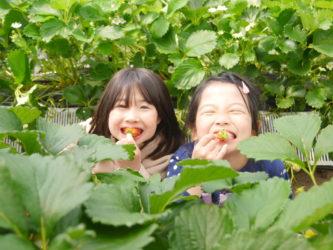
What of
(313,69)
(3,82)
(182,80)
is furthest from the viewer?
(3,82)

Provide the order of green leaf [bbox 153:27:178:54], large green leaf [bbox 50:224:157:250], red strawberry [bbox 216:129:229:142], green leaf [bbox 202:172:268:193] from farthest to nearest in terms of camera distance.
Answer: green leaf [bbox 153:27:178:54]
red strawberry [bbox 216:129:229:142]
green leaf [bbox 202:172:268:193]
large green leaf [bbox 50:224:157:250]

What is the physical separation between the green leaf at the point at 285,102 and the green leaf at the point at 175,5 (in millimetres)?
469

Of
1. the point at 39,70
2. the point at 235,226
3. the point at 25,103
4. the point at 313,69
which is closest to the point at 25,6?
the point at 39,70

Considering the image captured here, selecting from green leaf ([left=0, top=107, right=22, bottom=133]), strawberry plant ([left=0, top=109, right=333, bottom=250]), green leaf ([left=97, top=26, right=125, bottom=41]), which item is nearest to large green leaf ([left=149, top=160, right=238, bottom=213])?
strawberry plant ([left=0, top=109, right=333, bottom=250])

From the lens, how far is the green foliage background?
1708 millimetres

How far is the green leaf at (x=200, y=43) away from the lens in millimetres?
1693

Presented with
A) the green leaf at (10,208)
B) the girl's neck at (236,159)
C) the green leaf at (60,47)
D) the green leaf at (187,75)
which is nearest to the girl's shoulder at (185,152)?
the girl's neck at (236,159)

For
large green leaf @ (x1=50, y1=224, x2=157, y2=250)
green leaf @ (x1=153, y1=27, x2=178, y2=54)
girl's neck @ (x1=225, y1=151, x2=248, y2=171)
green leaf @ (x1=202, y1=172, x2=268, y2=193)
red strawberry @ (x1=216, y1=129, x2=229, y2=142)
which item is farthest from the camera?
green leaf @ (x1=153, y1=27, x2=178, y2=54)

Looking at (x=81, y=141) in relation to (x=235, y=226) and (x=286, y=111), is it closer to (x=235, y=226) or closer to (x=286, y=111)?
(x=235, y=226)

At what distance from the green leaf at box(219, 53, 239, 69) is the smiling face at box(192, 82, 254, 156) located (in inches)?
18.1

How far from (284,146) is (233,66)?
1224 millimetres

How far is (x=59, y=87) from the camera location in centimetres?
209

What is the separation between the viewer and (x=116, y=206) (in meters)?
0.33

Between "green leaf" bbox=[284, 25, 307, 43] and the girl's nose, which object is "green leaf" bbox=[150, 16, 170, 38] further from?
the girl's nose
